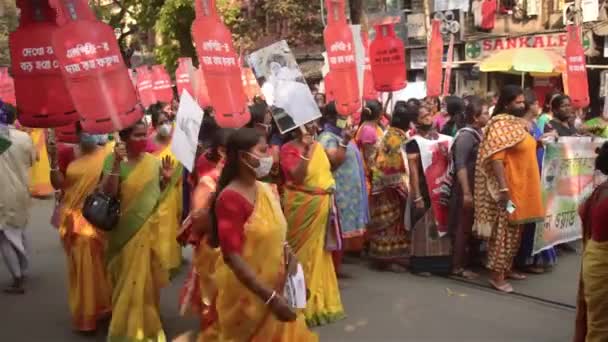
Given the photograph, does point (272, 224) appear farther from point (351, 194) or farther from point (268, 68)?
point (351, 194)

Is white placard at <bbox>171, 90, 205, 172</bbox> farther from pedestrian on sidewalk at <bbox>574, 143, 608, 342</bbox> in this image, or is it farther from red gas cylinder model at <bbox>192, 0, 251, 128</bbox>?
pedestrian on sidewalk at <bbox>574, 143, 608, 342</bbox>

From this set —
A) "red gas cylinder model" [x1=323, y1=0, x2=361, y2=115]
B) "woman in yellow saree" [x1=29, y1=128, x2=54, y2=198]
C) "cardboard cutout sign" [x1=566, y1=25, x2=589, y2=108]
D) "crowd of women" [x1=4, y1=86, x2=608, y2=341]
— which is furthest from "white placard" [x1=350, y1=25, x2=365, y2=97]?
"woman in yellow saree" [x1=29, y1=128, x2=54, y2=198]

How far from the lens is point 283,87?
4297 mm

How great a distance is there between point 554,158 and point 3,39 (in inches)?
841

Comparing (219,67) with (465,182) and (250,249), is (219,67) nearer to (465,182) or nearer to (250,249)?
(250,249)

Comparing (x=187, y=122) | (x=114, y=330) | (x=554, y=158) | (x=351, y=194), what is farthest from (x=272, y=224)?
(x=554, y=158)

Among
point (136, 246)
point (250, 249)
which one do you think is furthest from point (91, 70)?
point (136, 246)

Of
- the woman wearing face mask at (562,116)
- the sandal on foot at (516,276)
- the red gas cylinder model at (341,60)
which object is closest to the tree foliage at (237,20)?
the woman wearing face mask at (562,116)

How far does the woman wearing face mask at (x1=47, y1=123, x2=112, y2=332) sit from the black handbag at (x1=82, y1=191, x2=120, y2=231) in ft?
2.46

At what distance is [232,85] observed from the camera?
425 centimetres

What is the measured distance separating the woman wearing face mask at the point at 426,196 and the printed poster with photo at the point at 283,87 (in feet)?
6.36

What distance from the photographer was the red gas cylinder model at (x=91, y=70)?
10.6 ft

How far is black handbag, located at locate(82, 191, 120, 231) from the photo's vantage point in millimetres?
Result: 4168

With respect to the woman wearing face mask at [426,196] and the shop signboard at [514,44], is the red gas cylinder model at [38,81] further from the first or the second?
the shop signboard at [514,44]
